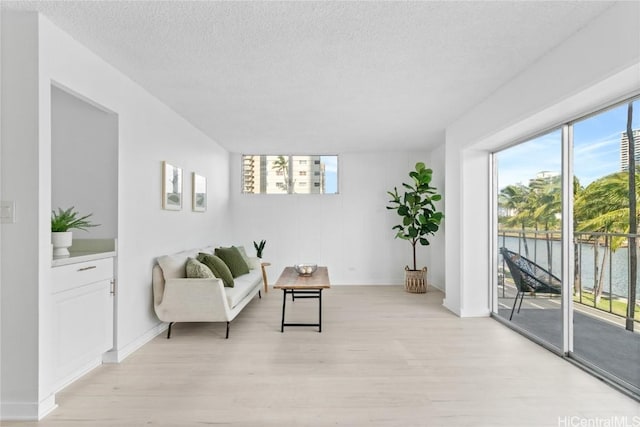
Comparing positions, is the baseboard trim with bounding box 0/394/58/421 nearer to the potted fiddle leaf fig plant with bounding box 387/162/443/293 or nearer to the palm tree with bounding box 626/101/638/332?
the palm tree with bounding box 626/101/638/332

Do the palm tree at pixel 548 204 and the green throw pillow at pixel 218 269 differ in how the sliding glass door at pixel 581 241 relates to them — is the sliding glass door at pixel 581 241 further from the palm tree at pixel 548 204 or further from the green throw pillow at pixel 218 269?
the green throw pillow at pixel 218 269

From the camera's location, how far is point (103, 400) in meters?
2.50

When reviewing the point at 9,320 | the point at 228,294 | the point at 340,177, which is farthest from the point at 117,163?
the point at 340,177

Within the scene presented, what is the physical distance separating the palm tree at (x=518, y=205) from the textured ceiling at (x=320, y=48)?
1.10 metres

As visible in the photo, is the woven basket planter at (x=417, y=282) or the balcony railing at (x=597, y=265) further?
the woven basket planter at (x=417, y=282)

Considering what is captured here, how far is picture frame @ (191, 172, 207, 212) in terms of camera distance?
196 inches

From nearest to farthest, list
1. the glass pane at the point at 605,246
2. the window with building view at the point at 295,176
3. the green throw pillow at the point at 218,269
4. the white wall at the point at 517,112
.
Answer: the white wall at the point at 517,112 < the glass pane at the point at 605,246 < the green throw pillow at the point at 218,269 < the window with building view at the point at 295,176

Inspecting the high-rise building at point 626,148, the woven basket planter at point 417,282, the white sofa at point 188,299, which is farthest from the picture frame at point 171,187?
the high-rise building at point 626,148

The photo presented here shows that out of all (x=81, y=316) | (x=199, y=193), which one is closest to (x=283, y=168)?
(x=199, y=193)

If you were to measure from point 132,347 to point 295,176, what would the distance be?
4.47 meters

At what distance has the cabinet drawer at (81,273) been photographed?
2.48 metres

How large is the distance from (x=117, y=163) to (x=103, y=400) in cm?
187

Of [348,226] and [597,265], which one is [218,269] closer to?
[348,226]

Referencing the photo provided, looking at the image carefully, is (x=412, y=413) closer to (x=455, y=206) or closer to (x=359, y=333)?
(x=359, y=333)
